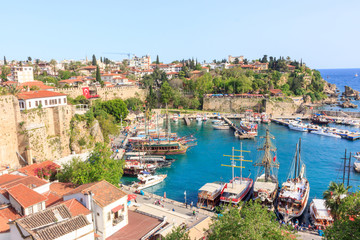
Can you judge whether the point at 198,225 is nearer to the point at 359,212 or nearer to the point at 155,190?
the point at 359,212

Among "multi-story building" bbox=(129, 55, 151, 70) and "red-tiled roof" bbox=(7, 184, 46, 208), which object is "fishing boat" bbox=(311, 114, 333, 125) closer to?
"red-tiled roof" bbox=(7, 184, 46, 208)

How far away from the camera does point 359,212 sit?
1214 centimetres

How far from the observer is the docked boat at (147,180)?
91.9ft

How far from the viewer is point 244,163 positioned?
1390 inches

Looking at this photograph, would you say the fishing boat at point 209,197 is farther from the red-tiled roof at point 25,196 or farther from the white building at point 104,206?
the red-tiled roof at point 25,196

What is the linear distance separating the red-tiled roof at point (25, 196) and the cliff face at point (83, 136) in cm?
1619

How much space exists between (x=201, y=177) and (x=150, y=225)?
16324 mm

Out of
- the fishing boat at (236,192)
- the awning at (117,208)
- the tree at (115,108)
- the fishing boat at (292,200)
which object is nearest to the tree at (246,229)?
the awning at (117,208)

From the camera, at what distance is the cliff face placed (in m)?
31.1

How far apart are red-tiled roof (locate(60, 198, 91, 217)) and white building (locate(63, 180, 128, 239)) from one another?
7.0 inches

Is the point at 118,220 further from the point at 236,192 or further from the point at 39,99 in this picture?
the point at 39,99

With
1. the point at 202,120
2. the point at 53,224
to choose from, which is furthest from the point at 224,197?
the point at 202,120

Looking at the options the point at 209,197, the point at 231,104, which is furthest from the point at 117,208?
the point at 231,104

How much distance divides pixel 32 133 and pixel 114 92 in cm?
3342
